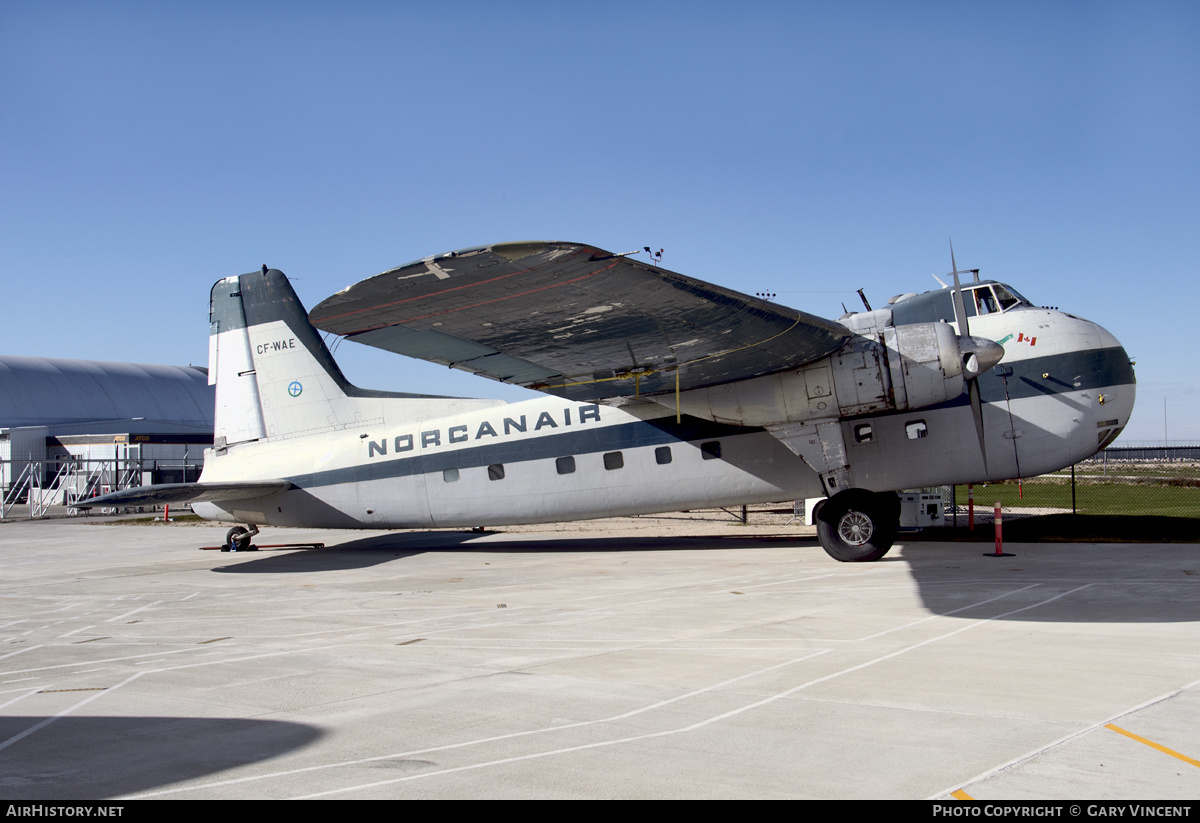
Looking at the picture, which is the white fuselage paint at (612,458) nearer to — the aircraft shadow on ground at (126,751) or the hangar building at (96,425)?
the aircraft shadow on ground at (126,751)

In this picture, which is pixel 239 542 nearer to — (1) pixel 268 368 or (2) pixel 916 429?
(1) pixel 268 368

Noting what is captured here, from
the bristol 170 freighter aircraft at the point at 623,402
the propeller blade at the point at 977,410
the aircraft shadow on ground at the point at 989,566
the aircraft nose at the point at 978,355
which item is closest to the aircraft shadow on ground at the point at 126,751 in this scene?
→ the bristol 170 freighter aircraft at the point at 623,402

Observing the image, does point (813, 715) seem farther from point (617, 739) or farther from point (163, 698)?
point (163, 698)

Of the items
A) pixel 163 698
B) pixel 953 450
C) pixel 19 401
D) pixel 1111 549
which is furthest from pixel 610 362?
pixel 19 401

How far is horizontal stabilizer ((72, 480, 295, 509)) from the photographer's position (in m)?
14.1

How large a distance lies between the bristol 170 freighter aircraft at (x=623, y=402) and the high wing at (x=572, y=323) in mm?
46

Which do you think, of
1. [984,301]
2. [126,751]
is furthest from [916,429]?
[126,751]

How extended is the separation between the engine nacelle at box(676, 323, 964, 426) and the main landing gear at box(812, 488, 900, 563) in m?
1.49

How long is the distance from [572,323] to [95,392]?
91054mm

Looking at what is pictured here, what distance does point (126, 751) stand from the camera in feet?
16.0

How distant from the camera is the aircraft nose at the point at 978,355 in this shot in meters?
13.1

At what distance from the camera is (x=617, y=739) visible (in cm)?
482

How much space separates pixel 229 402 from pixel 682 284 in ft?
43.7

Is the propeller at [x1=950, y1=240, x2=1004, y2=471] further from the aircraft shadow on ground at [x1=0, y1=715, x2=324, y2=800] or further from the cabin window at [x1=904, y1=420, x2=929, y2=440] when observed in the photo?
the aircraft shadow on ground at [x1=0, y1=715, x2=324, y2=800]
